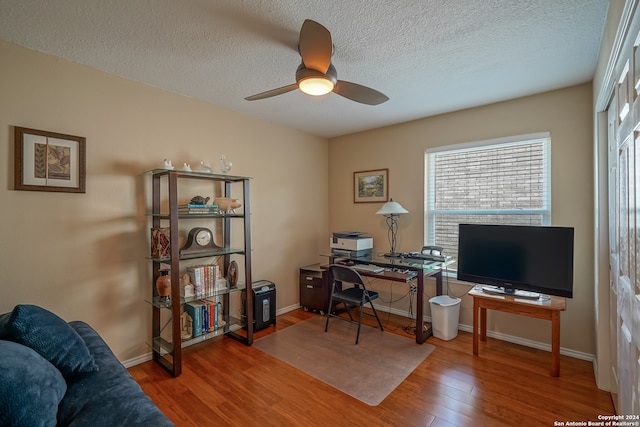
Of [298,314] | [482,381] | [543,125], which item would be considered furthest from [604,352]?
[298,314]

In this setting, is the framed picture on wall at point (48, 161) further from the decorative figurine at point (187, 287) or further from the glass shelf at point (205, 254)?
the decorative figurine at point (187, 287)

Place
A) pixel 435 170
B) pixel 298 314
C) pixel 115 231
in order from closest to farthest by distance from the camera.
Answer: pixel 115 231, pixel 435 170, pixel 298 314

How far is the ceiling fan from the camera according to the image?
5.19 ft

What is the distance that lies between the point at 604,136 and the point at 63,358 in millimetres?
3570

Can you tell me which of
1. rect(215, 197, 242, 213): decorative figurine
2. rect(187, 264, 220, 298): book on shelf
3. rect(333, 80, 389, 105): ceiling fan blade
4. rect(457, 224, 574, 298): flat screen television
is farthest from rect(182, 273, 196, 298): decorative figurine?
rect(457, 224, 574, 298): flat screen television

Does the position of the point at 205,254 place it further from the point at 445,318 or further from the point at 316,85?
the point at 445,318

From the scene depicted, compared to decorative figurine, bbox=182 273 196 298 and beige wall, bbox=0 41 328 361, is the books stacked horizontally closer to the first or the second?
beige wall, bbox=0 41 328 361

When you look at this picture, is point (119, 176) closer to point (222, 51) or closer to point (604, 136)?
point (222, 51)

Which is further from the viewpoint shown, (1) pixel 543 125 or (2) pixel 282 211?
(2) pixel 282 211

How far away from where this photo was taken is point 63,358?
1.39 m

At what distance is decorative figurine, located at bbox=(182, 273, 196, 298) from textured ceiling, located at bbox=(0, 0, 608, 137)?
1737mm

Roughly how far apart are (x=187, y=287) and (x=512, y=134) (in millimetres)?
3437

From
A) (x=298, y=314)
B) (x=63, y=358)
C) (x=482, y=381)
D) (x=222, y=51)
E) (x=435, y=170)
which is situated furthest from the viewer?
(x=298, y=314)

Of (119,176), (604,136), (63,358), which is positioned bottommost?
(63,358)
